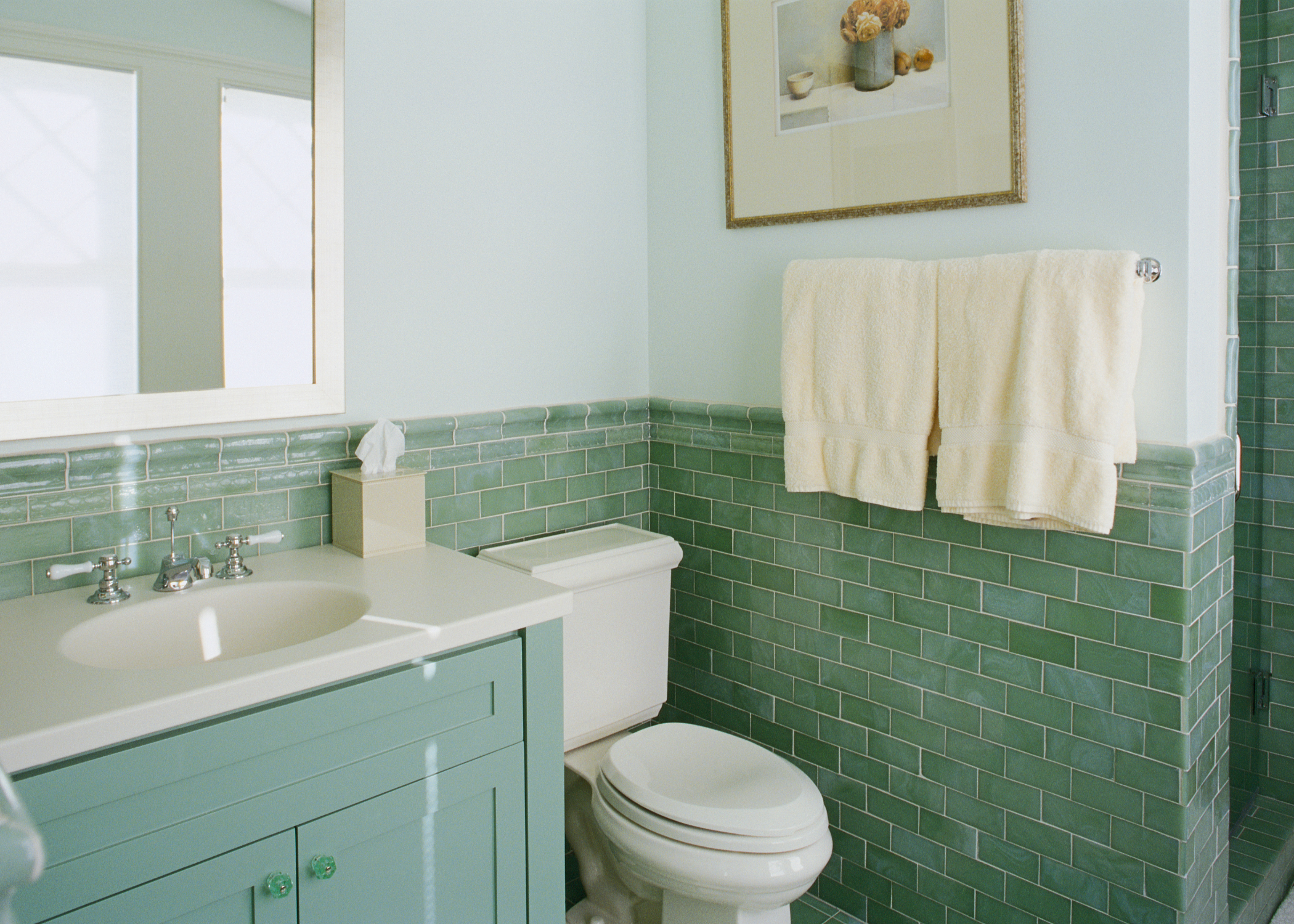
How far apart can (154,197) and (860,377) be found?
4.39 ft

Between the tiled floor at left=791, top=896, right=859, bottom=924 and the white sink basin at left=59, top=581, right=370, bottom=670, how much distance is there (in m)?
1.29

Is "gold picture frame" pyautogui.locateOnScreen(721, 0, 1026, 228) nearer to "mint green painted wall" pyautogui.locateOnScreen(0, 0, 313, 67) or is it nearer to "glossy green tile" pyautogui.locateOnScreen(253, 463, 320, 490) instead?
"mint green painted wall" pyautogui.locateOnScreen(0, 0, 313, 67)

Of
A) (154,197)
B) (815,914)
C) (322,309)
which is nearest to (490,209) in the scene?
(322,309)

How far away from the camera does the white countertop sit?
3.54 ft

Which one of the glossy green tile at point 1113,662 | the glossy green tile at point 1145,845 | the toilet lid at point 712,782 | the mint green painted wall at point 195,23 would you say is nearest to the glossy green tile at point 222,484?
the mint green painted wall at point 195,23

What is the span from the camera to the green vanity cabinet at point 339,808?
1099mm

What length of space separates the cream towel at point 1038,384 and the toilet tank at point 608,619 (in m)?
0.71

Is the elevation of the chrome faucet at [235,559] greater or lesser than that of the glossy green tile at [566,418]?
lesser

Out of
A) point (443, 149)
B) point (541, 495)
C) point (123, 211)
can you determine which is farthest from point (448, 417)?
point (123, 211)

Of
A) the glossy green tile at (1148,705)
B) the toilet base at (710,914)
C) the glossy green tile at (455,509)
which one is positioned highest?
the glossy green tile at (455,509)

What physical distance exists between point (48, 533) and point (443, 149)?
108 centimetres

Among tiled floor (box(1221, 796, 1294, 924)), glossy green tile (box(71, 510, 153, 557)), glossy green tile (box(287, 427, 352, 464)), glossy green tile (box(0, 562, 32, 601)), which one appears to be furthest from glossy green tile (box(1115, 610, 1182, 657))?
glossy green tile (box(0, 562, 32, 601))

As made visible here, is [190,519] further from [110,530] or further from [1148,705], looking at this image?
[1148,705]

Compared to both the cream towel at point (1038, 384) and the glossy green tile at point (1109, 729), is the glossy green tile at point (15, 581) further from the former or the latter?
the glossy green tile at point (1109, 729)
